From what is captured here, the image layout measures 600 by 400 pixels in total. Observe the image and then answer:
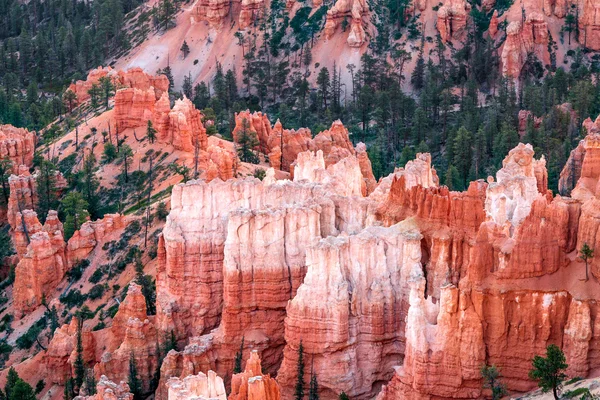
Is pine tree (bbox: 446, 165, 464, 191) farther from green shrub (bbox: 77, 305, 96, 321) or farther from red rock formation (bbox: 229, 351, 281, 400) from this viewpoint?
red rock formation (bbox: 229, 351, 281, 400)

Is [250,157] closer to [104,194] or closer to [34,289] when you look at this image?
[104,194]

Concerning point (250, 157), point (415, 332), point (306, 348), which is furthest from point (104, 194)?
point (415, 332)

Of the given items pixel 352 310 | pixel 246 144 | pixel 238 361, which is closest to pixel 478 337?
pixel 352 310

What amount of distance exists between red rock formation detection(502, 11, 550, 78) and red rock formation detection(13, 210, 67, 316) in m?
74.3

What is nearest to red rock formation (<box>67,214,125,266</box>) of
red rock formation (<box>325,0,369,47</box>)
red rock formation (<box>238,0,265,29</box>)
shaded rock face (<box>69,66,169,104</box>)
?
shaded rock face (<box>69,66,169,104</box>)

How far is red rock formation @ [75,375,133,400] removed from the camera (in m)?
65.1

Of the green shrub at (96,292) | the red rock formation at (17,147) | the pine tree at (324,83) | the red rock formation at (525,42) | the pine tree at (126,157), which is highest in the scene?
the red rock formation at (525,42)

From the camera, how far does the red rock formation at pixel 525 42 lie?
Answer: 155 meters

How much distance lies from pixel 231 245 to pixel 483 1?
106 meters

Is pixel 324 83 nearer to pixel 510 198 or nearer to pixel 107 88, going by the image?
pixel 107 88

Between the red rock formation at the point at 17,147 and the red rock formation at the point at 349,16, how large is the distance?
56319 mm

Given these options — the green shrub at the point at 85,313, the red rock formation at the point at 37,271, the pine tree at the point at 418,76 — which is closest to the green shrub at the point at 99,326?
the green shrub at the point at 85,313

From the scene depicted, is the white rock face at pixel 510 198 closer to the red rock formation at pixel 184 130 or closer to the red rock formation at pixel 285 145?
the red rock formation at pixel 285 145

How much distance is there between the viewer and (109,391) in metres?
65.6
